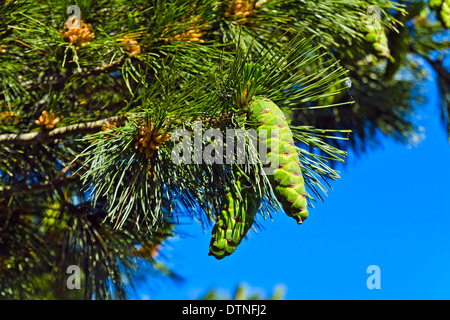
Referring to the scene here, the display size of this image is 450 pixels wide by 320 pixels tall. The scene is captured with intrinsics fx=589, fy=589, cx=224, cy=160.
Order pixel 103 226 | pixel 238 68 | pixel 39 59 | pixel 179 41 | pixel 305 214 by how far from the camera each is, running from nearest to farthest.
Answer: pixel 305 214 → pixel 238 68 → pixel 179 41 → pixel 39 59 → pixel 103 226

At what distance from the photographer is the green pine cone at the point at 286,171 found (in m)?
0.84

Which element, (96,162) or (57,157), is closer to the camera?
(96,162)

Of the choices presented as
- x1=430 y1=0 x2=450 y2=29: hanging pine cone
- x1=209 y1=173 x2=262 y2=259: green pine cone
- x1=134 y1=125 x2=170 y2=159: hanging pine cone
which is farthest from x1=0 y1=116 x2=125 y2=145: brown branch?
x1=430 y1=0 x2=450 y2=29: hanging pine cone

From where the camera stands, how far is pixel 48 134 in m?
1.19

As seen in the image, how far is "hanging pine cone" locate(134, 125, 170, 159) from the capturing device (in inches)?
40.6

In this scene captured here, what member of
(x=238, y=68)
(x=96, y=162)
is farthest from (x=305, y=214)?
(x=96, y=162)

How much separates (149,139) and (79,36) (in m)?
0.32

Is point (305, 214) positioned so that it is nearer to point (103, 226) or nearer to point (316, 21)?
point (316, 21)

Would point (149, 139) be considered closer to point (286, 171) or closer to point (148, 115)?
point (148, 115)

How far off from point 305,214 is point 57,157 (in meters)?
0.76

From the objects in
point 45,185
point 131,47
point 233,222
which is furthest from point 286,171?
point 45,185

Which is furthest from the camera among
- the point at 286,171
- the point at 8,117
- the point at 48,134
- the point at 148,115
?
the point at 8,117

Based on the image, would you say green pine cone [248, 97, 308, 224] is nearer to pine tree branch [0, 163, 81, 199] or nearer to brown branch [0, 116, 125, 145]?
brown branch [0, 116, 125, 145]

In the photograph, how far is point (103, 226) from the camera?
1.49 m
